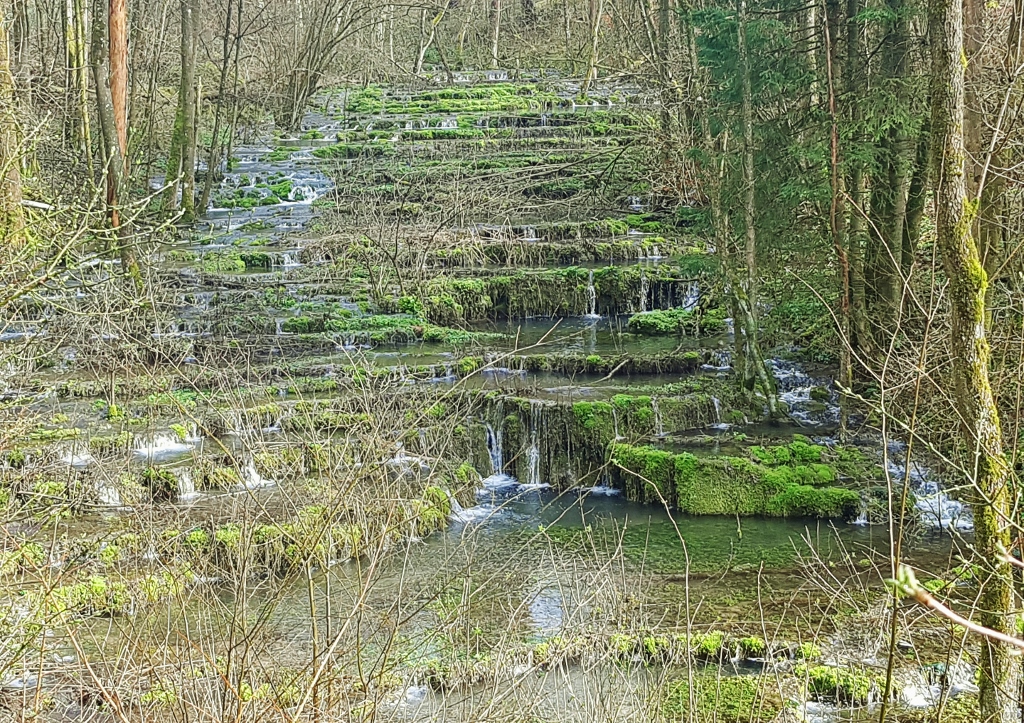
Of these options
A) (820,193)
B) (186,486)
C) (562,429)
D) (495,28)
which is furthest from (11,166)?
(495,28)

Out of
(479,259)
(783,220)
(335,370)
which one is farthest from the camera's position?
(479,259)

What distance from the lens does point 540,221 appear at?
22578 millimetres

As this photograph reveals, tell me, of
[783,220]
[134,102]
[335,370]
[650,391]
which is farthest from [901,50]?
[134,102]

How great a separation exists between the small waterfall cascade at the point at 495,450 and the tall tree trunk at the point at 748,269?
10.8 feet

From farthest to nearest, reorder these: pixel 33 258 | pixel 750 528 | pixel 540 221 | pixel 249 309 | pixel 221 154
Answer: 1. pixel 221 154
2. pixel 540 221
3. pixel 249 309
4. pixel 750 528
5. pixel 33 258

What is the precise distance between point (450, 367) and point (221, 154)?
15231 mm

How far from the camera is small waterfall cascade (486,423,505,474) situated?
43.9ft

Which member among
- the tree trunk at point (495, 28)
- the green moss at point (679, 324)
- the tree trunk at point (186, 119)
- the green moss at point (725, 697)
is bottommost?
the green moss at point (725, 697)

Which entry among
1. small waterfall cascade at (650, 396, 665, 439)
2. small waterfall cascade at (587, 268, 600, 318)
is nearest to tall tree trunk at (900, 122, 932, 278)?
small waterfall cascade at (650, 396, 665, 439)

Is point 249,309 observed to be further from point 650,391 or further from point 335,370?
point 650,391

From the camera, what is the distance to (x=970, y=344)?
5512 millimetres

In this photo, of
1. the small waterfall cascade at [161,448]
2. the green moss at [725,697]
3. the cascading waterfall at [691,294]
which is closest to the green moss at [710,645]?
the green moss at [725,697]

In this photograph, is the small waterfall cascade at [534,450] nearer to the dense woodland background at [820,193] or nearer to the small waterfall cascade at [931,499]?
the dense woodland background at [820,193]

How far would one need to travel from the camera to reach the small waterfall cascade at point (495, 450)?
13.4 m
